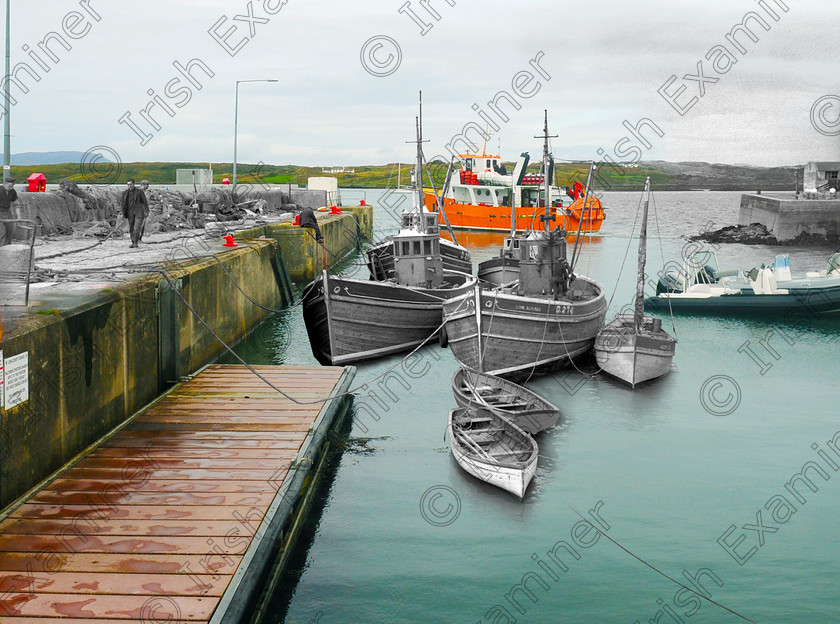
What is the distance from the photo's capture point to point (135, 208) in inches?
851

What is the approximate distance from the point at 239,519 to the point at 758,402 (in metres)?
14.6

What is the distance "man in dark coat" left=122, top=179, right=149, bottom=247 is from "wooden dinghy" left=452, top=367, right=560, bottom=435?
10263 millimetres

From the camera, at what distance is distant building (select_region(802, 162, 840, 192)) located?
258 feet

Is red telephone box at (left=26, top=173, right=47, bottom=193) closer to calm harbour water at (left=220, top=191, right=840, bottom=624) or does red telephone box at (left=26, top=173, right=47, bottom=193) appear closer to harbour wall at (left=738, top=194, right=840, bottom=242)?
calm harbour water at (left=220, top=191, right=840, bottom=624)

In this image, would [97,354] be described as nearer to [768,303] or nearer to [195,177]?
[768,303]

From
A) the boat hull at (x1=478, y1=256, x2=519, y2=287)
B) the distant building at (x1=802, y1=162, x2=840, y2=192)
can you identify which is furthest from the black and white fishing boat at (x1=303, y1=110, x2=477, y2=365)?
the distant building at (x1=802, y1=162, x2=840, y2=192)

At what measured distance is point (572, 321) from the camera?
67.6ft

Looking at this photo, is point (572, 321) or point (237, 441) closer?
point (237, 441)

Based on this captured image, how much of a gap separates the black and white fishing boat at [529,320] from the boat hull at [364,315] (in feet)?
4.41

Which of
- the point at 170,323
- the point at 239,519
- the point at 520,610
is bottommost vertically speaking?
the point at 520,610

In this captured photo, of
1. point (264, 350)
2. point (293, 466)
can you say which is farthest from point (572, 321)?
point (293, 466)

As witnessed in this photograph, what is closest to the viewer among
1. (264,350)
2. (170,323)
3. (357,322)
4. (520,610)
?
(520,610)

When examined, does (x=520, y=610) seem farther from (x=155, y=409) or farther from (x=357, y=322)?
(x=357, y=322)

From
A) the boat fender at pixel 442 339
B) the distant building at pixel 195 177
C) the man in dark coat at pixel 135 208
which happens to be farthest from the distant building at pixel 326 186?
the man in dark coat at pixel 135 208
